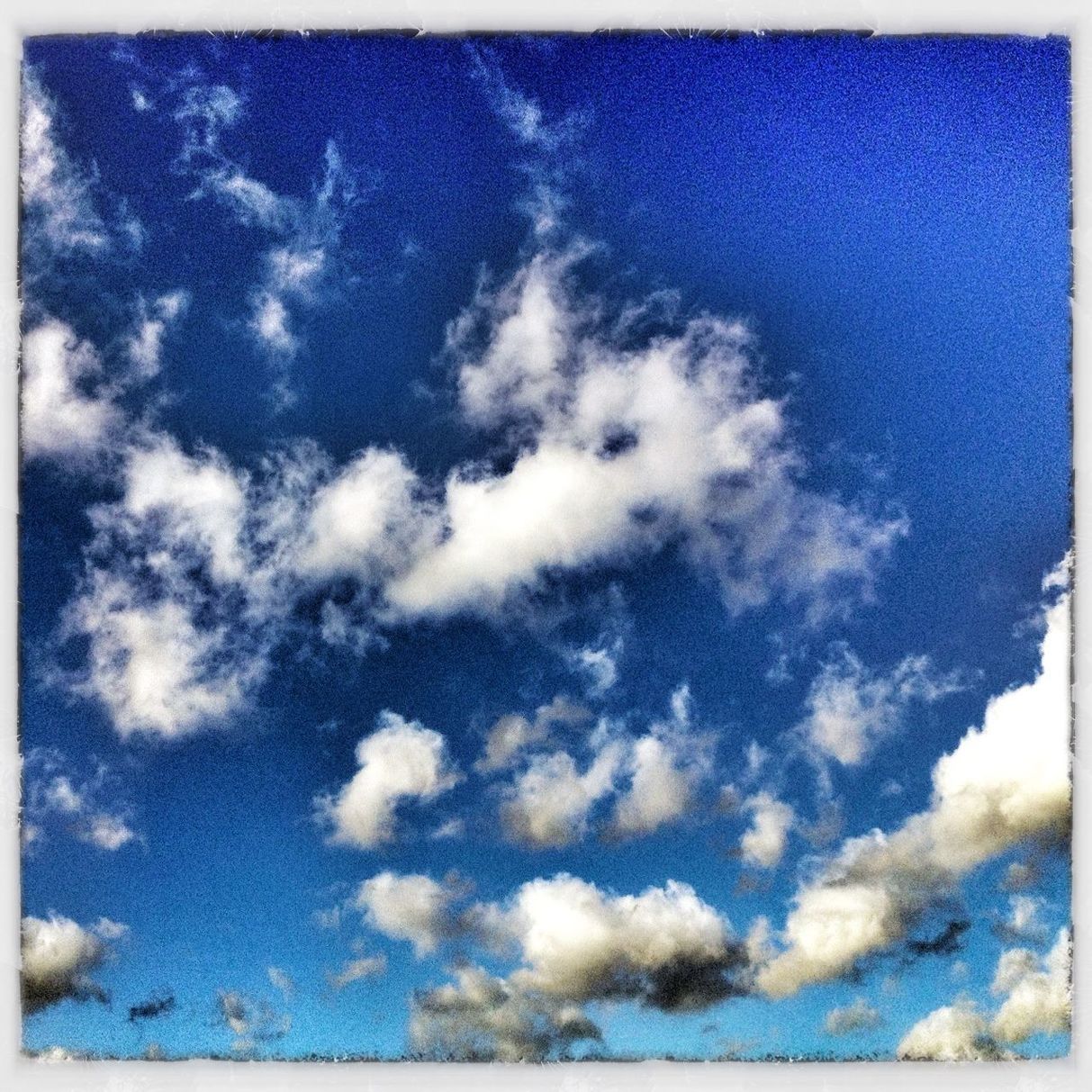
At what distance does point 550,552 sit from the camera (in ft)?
13.1

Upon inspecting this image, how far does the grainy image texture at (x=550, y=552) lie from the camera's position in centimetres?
396

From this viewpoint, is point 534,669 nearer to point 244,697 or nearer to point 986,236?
point 244,697

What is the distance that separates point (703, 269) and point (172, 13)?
89.9 inches

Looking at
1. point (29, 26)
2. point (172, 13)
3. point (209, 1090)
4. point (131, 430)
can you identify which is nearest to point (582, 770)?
point (209, 1090)

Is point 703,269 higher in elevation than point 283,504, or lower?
higher

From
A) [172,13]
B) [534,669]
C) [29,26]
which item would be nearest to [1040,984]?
[534,669]

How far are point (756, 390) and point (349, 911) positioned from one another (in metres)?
2.50

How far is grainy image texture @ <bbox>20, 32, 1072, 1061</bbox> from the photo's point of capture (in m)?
3.96

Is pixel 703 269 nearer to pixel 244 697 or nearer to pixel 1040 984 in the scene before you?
pixel 244 697

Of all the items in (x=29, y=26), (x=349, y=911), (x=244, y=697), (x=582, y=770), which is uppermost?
(x=29, y=26)

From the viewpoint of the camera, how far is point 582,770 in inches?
156

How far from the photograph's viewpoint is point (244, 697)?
13.2 feet

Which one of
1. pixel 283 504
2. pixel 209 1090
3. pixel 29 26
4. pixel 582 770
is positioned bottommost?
pixel 209 1090

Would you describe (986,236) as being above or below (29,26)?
below
